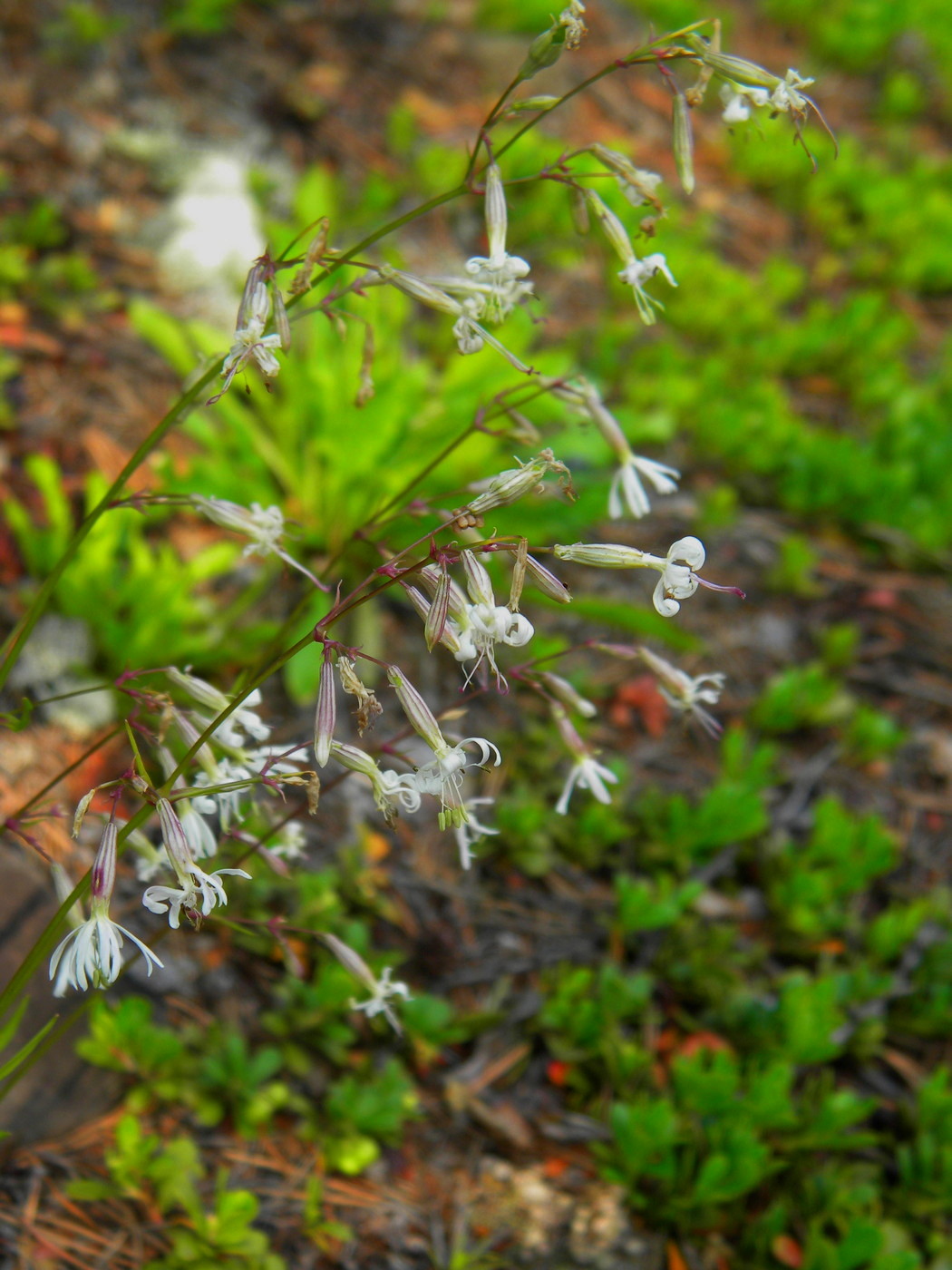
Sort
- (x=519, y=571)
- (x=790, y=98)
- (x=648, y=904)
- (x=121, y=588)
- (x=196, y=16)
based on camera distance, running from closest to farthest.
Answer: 1. (x=519, y=571)
2. (x=790, y=98)
3. (x=648, y=904)
4. (x=121, y=588)
5. (x=196, y=16)

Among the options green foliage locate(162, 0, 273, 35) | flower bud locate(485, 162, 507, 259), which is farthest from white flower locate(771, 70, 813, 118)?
green foliage locate(162, 0, 273, 35)

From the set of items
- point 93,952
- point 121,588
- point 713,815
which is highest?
point 93,952

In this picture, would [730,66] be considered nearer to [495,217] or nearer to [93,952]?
[495,217]

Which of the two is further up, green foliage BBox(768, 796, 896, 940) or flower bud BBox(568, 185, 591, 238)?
flower bud BBox(568, 185, 591, 238)

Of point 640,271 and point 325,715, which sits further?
point 640,271

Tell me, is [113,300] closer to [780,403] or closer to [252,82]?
[252,82]

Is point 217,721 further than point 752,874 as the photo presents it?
No

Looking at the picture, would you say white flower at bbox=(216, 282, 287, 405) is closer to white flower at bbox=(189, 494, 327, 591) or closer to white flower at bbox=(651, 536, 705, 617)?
white flower at bbox=(189, 494, 327, 591)

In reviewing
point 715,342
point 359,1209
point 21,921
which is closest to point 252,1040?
point 359,1209

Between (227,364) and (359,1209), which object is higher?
(227,364)

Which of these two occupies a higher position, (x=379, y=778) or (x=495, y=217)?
(x=495, y=217)

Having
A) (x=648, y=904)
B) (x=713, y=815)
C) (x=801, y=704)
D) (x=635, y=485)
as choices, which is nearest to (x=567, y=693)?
(x=635, y=485)
